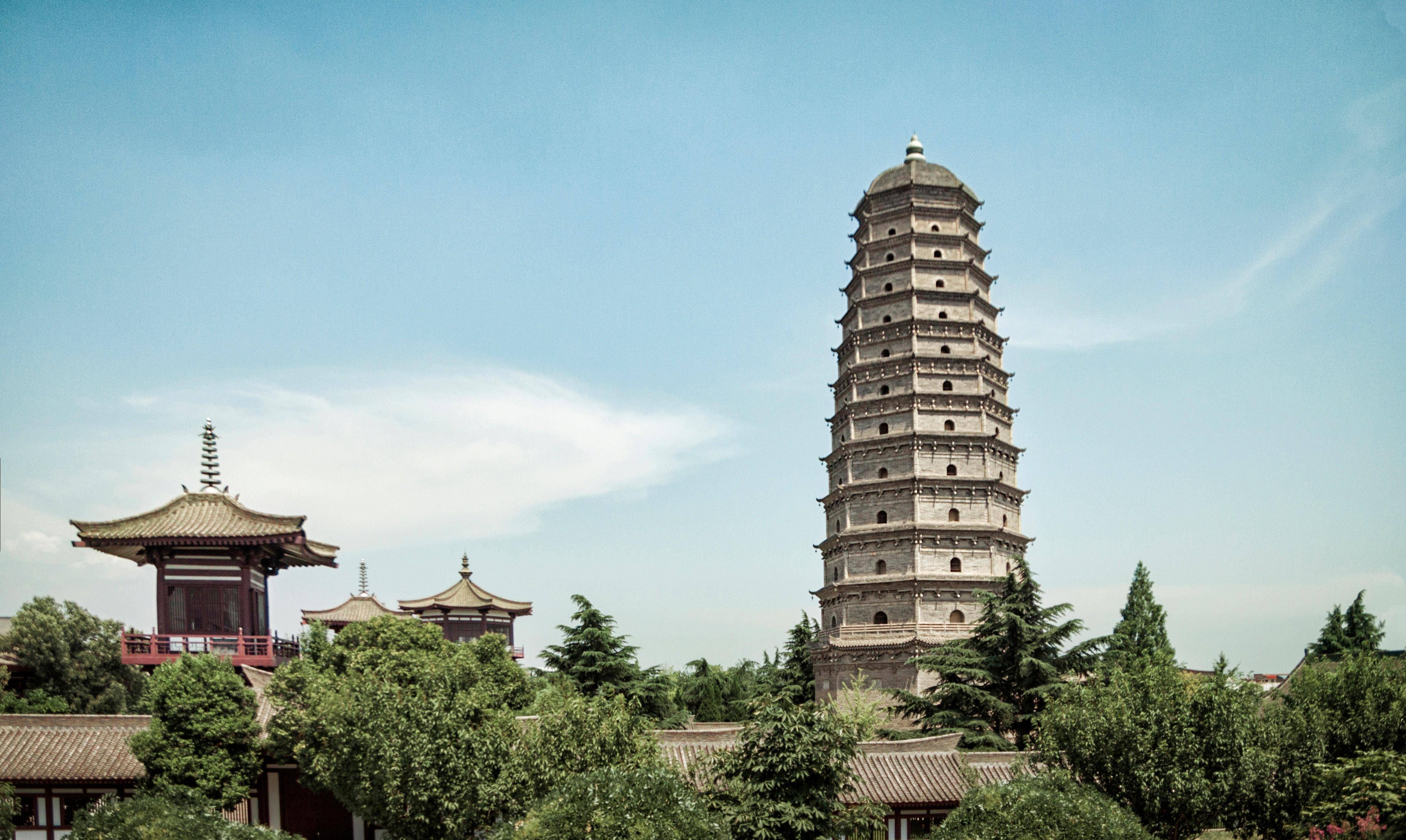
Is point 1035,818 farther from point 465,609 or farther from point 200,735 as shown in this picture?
point 465,609

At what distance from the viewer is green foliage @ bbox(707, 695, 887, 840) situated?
1570cm

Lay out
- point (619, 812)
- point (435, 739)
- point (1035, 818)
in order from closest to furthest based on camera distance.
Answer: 1. point (619, 812)
2. point (1035, 818)
3. point (435, 739)

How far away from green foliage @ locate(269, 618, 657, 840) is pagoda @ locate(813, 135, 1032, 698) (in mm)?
17408

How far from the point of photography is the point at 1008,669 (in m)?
26.8

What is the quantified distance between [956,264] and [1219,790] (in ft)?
80.9

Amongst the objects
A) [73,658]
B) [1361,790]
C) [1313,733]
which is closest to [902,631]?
[1313,733]

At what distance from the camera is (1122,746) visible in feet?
55.0

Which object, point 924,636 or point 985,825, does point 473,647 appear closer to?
point 985,825

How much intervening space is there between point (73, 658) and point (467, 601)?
51.1 ft

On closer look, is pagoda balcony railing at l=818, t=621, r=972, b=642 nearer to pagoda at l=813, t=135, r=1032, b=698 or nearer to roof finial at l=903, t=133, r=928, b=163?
pagoda at l=813, t=135, r=1032, b=698

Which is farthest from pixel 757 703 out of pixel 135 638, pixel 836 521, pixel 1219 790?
pixel 836 521

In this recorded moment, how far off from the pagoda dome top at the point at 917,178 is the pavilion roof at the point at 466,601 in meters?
25.2

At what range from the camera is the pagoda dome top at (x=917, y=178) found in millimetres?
38656

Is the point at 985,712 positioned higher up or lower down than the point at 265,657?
lower down
